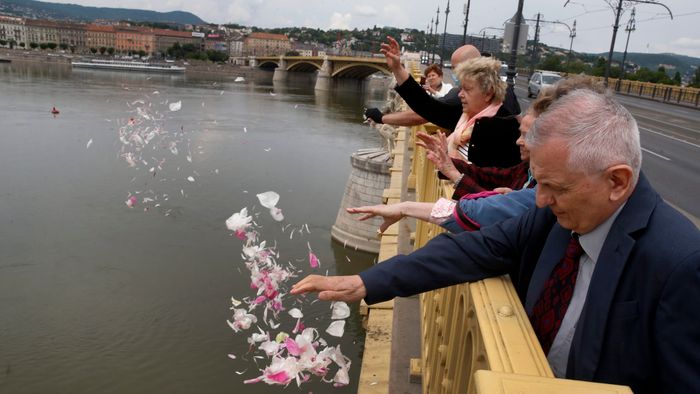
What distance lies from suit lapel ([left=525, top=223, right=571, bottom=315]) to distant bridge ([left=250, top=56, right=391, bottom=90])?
4783 cm

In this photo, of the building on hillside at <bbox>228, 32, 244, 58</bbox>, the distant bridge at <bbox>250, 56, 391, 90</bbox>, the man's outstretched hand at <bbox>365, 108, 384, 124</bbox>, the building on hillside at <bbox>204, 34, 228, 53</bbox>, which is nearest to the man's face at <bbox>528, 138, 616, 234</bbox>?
the man's outstretched hand at <bbox>365, 108, 384, 124</bbox>

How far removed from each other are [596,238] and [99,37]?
457 feet

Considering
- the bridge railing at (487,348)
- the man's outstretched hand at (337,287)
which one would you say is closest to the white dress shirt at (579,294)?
the bridge railing at (487,348)

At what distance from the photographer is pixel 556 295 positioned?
1562 mm

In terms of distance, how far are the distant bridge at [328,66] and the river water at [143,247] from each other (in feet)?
88.5

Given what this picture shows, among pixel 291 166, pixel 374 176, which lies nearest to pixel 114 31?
pixel 291 166

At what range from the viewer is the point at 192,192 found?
733 inches

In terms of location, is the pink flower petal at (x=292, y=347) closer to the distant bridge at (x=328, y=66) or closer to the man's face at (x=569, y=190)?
the man's face at (x=569, y=190)

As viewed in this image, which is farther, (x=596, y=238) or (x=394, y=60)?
(x=394, y=60)

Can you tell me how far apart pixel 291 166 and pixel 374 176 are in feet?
28.3

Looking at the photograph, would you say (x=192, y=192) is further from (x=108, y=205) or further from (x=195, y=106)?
(x=195, y=106)

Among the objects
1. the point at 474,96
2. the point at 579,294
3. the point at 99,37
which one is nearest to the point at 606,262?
the point at 579,294

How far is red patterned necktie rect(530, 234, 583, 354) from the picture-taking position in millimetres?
1544

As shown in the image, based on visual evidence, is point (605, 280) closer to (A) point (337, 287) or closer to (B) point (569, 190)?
(B) point (569, 190)
